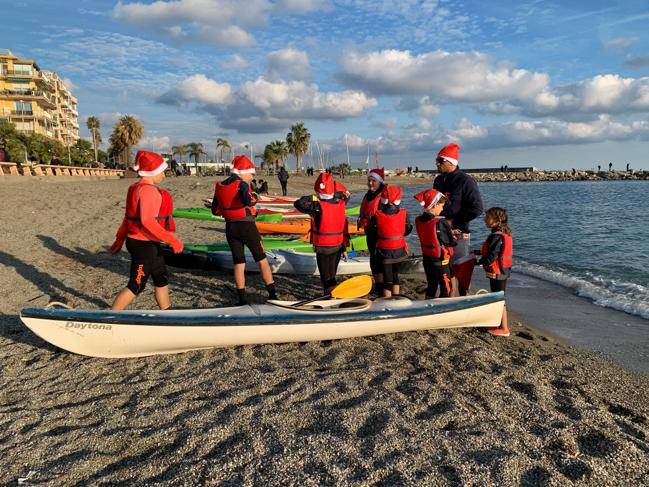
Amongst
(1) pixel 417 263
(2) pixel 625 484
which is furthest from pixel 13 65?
(2) pixel 625 484

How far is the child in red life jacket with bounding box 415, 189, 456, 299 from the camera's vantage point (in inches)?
206

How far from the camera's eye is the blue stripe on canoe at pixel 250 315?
4172mm

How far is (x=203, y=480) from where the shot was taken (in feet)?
8.64

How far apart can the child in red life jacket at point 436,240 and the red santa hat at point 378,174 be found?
96cm

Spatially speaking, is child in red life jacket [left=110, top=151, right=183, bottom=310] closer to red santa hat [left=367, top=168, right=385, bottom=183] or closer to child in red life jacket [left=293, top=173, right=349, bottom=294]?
child in red life jacket [left=293, top=173, right=349, bottom=294]

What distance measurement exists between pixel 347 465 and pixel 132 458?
4.68 ft

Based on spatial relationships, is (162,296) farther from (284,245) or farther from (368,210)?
(284,245)

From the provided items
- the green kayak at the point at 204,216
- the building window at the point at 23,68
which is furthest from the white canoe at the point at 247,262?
the building window at the point at 23,68

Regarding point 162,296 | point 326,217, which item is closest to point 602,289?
point 326,217

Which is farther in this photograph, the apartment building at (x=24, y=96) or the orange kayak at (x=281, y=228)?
the apartment building at (x=24, y=96)

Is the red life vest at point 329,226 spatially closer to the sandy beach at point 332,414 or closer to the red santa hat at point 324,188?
the red santa hat at point 324,188

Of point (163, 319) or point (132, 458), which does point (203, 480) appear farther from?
point (163, 319)

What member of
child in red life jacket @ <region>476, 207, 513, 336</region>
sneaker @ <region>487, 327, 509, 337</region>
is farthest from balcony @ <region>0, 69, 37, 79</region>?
sneaker @ <region>487, 327, 509, 337</region>

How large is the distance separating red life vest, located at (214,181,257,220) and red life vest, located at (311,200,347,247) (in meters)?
0.95
